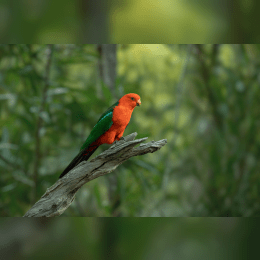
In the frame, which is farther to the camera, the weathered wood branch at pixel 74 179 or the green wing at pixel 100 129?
the green wing at pixel 100 129

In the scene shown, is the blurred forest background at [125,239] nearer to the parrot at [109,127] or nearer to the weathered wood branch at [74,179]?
the weathered wood branch at [74,179]

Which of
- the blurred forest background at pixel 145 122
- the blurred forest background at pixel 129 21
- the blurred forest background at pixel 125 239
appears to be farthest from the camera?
the blurred forest background at pixel 145 122

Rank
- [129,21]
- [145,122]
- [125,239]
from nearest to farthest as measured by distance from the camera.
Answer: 1. [125,239]
2. [129,21]
3. [145,122]

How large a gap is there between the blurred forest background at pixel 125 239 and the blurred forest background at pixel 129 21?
90 cm

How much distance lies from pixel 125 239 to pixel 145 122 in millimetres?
1736

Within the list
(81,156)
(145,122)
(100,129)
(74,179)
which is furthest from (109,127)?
(145,122)

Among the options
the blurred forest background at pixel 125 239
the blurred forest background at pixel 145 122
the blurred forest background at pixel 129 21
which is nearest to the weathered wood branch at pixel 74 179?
the blurred forest background at pixel 125 239

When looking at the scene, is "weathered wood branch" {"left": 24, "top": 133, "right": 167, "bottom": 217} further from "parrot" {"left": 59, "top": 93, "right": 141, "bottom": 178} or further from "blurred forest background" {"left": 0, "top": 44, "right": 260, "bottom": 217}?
"blurred forest background" {"left": 0, "top": 44, "right": 260, "bottom": 217}

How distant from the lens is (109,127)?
1.33 m

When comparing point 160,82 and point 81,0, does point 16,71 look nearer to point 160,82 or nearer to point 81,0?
point 81,0

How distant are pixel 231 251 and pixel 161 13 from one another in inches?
46.9

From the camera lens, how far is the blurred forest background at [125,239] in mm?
1116

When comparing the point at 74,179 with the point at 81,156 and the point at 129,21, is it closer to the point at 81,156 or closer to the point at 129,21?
the point at 81,156

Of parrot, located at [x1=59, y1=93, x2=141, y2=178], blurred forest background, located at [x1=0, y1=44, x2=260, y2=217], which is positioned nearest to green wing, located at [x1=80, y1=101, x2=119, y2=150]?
parrot, located at [x1=59, y1=93, x2=141, y2=178]
